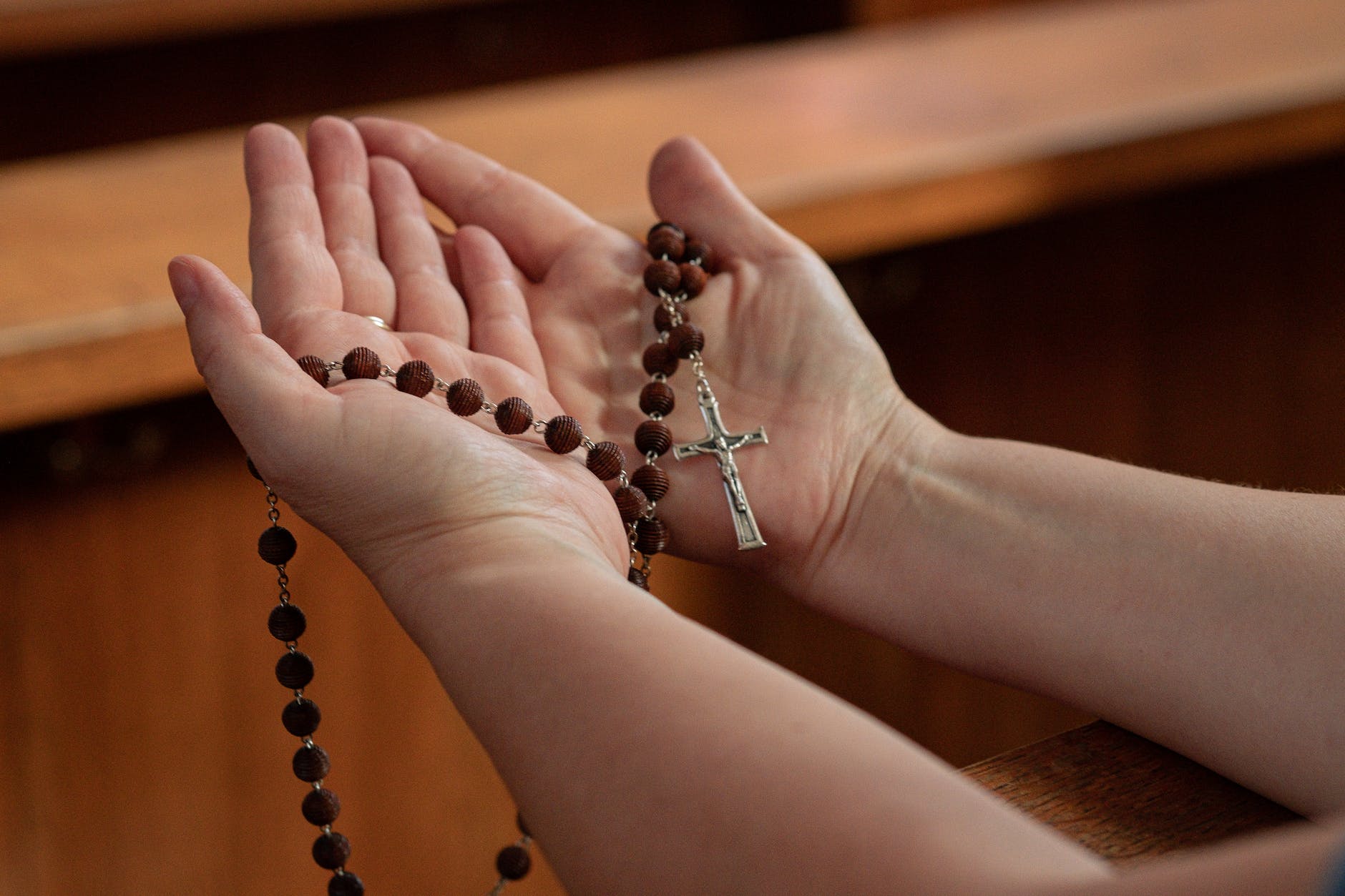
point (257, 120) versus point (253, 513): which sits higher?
point (257, 120)

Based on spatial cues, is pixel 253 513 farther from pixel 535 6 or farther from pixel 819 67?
pixel 535 6

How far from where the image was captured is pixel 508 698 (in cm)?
55

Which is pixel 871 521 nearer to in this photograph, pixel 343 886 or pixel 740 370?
pixel 740 370

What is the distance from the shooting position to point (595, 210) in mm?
1189

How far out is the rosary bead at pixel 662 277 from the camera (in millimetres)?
880

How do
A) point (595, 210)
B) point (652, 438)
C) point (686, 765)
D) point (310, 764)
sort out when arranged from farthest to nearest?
point (595, 210), point (652, 438), point (310, 764), point (686, 765)

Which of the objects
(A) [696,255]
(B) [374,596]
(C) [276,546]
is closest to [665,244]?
(A) [696,255]

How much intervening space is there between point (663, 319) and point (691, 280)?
0.11 feet

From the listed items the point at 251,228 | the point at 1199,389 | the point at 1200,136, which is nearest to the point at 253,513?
the point at 251,228

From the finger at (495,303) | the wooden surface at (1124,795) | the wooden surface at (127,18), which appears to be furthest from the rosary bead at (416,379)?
the wooden surface at (127,18)

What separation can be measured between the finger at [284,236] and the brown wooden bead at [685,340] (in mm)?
219

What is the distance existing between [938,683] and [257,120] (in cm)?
166

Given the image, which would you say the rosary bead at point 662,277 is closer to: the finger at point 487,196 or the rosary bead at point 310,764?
the finger at point 487,196

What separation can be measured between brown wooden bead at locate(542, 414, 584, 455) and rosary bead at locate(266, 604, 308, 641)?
176mm
